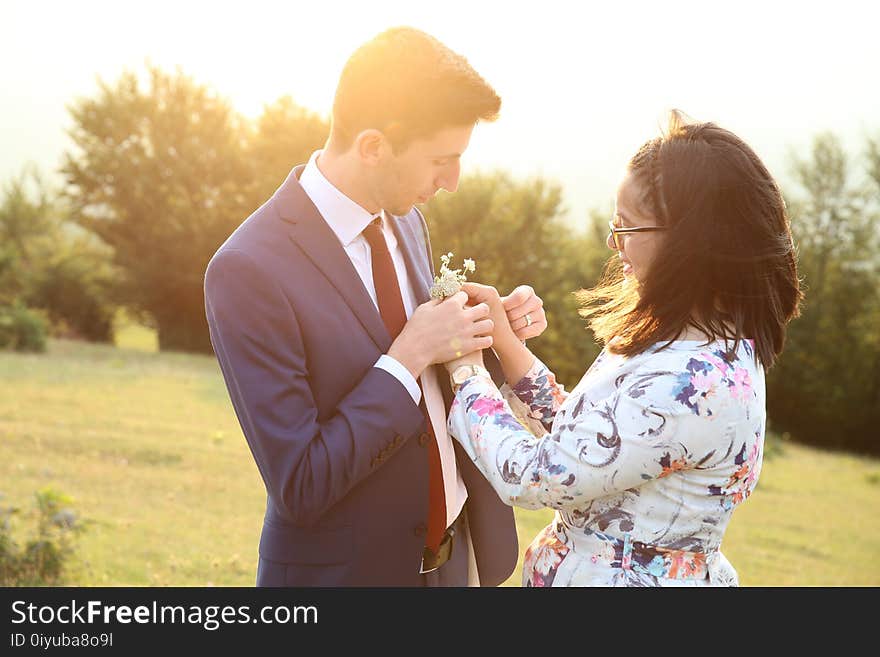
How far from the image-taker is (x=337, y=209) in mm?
2623

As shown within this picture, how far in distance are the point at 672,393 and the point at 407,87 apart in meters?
1.19

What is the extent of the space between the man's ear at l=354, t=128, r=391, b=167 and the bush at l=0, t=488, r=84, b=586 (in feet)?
14.7

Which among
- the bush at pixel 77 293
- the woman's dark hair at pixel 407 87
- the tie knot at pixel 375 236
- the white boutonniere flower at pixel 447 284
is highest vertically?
the woman's dark hair at pixel 407 87

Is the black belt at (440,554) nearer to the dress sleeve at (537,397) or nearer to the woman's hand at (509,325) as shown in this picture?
the dress sleeve at (537,397)

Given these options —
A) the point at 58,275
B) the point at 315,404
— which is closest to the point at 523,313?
the point at 315,404

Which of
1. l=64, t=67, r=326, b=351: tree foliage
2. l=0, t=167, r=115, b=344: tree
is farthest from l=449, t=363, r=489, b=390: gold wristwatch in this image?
l=0, t=167, r=115, b=344: tree

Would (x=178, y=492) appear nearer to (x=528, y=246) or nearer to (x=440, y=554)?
(x=440, y=554)

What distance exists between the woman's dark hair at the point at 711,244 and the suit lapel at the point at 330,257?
0.71 metres

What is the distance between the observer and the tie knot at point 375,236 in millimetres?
2682

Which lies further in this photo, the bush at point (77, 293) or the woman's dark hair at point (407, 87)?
the bush at point (77, 293)

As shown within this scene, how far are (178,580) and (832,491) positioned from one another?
508 inches

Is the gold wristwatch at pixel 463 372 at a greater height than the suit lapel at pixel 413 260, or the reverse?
the suit lapel at pixel 413 260

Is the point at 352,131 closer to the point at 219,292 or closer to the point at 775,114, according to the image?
the point at 219,292

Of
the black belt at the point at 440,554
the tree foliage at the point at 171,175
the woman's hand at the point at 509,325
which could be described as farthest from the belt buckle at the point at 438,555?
the tree foliage at the point at 171,175
